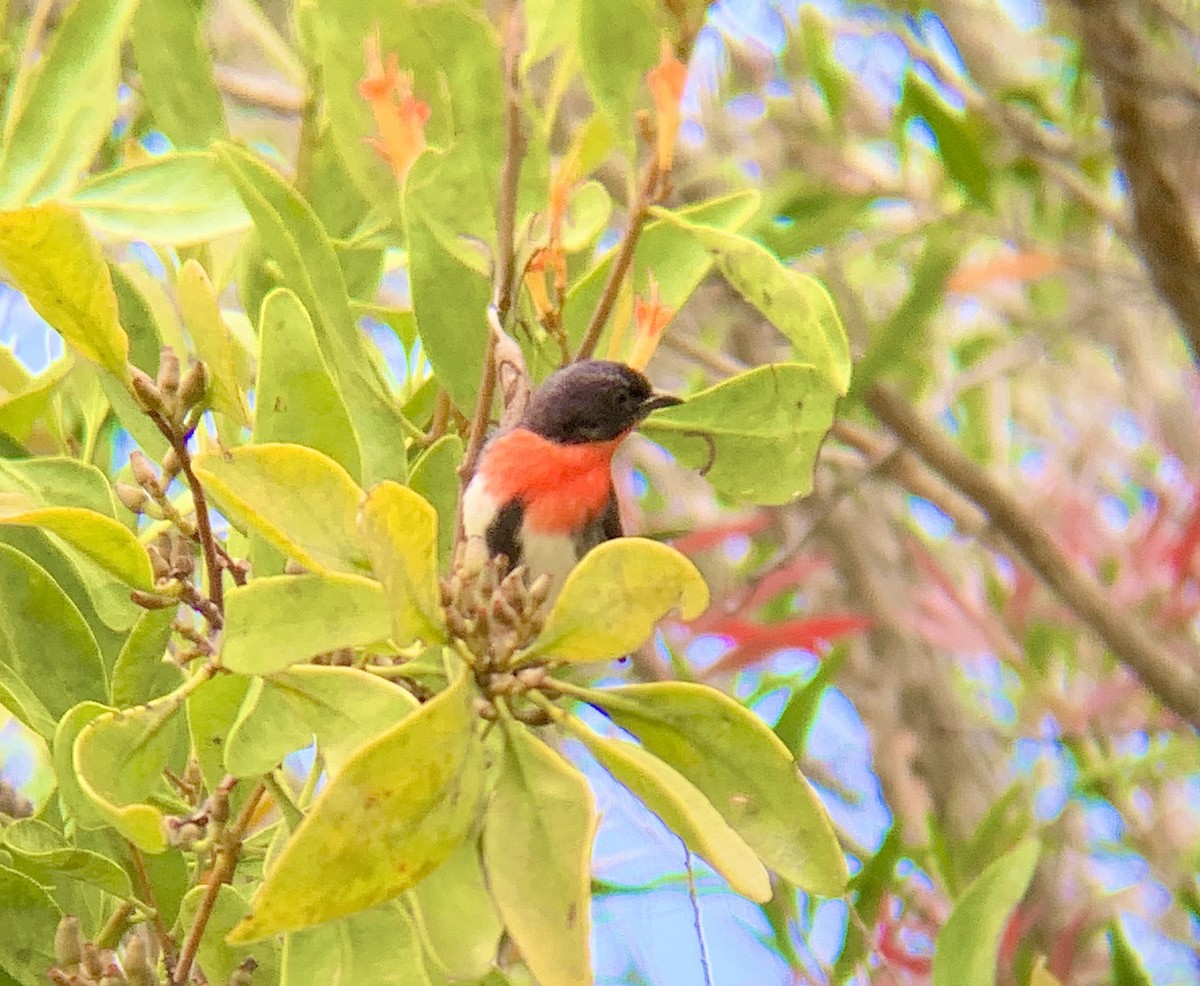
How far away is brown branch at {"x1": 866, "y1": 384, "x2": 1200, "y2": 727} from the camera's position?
214 centimetres

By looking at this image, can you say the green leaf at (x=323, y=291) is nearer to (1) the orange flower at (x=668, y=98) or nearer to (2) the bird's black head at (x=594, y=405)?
(1) the orange flower at (x=668, y=98)

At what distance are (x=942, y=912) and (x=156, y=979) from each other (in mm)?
1531

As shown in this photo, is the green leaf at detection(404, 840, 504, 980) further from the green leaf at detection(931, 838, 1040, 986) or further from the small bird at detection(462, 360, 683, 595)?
the small bird at detection(462, 360, 683, 595)

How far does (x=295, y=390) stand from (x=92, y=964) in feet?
1.18

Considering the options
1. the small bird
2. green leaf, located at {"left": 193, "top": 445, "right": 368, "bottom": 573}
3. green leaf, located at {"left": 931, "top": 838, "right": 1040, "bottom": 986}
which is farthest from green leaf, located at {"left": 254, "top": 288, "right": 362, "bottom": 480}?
green leaf, located at {"left": 931, "top": 838, "right": 1040, "bottom": 986}

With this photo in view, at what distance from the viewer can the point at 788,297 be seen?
95 centimetres

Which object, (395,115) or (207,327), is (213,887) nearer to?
(207,327)

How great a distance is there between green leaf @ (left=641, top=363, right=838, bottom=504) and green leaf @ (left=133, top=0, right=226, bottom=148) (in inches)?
16.6

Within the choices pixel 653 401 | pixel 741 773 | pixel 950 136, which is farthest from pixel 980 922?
pixel 950 136

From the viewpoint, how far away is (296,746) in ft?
2.78

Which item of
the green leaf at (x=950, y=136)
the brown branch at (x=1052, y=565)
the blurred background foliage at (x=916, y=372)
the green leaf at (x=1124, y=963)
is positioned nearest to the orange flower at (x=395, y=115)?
the blurred background foliage at (x=916, y=372)

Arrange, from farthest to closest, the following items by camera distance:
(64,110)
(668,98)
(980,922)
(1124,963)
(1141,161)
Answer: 1. (1141,161)
2. (1124,963)
3. (980,922)
4. (64,110)
5. (668,98)

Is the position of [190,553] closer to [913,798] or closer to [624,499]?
[624,499]

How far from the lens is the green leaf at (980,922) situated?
4.05 feet
